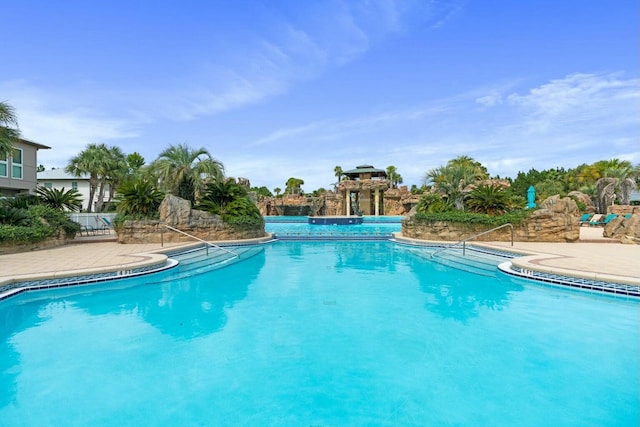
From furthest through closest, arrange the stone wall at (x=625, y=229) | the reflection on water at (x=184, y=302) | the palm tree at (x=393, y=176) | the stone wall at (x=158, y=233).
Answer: the palm tree at (x=393, y=176) → the stone wall at (x=158, y=233) → the stone wall at (x=625, y=229) → the reflection on water at (x=184, y=302)

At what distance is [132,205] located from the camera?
15500 millimetres

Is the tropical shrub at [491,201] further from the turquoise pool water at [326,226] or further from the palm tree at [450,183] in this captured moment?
the turquoise pool water at [326,226]

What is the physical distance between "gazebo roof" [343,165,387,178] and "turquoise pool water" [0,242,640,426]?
1723 inches

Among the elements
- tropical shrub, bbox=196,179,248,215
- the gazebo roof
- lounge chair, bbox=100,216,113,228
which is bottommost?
lounge chair, bbox=100,216,113,228

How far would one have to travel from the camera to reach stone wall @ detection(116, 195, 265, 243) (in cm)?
1488

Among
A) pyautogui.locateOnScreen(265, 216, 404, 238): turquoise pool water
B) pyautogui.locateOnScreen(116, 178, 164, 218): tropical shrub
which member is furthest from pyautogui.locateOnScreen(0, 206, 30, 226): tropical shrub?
pyautogui.locateOnScreen(265, 216, 404, 238): turquoise pool water

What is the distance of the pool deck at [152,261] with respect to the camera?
7.75m

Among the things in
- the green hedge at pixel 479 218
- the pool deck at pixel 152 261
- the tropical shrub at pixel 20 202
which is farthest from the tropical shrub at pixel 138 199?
the green hedge at pixel 479 218

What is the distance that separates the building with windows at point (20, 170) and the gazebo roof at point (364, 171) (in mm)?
36884

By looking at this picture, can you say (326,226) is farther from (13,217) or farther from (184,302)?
(184,302)

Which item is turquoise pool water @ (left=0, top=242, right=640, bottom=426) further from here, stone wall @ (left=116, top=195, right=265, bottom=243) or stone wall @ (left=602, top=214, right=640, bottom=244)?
stone wall @ (left=602, top=214, right=640, bottom=244)

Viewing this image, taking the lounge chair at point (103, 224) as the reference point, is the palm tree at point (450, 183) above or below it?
above

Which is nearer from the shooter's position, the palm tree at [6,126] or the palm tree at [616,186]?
the palm tree at [6,126]

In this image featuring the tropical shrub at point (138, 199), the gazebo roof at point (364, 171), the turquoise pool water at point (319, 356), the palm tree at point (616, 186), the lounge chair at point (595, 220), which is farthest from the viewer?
the gazebo roof at point (364, 171)
